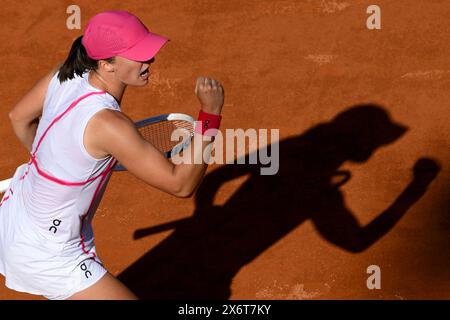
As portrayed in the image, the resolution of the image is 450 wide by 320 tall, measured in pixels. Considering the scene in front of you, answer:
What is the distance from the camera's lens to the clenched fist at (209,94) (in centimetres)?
390

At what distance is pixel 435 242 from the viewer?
6148mm

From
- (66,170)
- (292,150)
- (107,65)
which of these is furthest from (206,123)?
(292,150)

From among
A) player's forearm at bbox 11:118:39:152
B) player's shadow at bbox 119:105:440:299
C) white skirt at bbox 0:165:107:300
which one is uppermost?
player's forearm at bbox 11:118:39:152

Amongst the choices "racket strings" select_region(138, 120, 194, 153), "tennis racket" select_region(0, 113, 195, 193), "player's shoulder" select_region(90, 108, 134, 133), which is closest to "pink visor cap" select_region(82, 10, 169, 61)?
"player's shoulder" select_region(90, 108, 134, 133)

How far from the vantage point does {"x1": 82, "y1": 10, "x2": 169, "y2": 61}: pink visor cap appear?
156 inches

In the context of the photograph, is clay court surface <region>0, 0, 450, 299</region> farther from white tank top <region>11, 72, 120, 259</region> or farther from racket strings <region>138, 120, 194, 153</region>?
white tank top <region>11, 72, 120, 259</region>

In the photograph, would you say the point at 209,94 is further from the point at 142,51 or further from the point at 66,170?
the point at 66,170

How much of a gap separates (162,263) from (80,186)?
2183mm

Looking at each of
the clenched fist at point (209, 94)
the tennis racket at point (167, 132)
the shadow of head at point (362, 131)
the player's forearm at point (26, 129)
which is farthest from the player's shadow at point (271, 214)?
the clenched fist at point (209, 94)

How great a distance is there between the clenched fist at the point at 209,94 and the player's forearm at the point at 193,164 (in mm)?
138

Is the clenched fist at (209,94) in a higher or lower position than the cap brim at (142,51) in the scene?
lower

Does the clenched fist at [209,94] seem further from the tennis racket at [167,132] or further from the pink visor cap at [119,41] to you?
the tennis racket at [167,132]

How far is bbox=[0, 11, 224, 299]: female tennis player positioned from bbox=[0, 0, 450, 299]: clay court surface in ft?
5.79

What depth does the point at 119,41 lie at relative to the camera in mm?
3971
